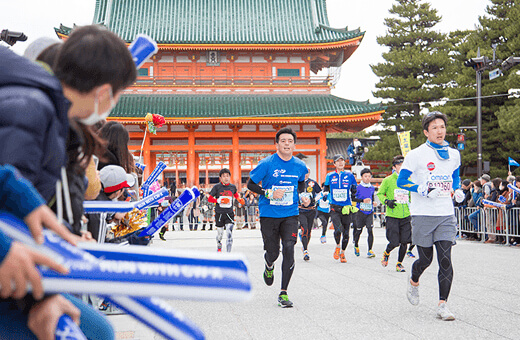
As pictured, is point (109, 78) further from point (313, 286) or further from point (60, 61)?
point (313, 286)

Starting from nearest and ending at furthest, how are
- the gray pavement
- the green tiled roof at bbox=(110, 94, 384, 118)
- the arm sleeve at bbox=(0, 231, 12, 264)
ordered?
the arm sleeve at bbox=(0, 231, 12, 264)
the gray pavement
the green tiled roof at bbox=(110, 94, 384, 118)

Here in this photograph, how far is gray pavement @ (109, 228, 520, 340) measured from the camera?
441cm

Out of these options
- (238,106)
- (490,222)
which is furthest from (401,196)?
(238,106)

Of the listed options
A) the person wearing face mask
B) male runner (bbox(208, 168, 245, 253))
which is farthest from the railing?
the person wearing face mask

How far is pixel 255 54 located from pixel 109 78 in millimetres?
26786

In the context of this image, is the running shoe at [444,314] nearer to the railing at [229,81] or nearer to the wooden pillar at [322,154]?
the wooden pillar at [322,154]

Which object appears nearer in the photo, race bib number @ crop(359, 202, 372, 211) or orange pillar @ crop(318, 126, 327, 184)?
race bib number @ crop(359, 202, 372, 211)

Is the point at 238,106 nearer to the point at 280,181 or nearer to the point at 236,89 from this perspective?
the point at 236,89

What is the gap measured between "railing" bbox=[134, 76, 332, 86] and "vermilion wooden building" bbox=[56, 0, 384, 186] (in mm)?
53

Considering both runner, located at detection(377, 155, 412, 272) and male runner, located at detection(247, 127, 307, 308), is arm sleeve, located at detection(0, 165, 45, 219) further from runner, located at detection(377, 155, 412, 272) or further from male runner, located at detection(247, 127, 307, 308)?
runner, located at detection(377, 155, 412, 272)

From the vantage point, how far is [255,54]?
2764cm

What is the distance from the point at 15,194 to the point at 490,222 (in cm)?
1427

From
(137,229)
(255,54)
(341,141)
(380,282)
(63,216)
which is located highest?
(255,54)

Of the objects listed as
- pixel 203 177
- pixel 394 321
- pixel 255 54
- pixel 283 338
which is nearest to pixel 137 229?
pixel 283 338
